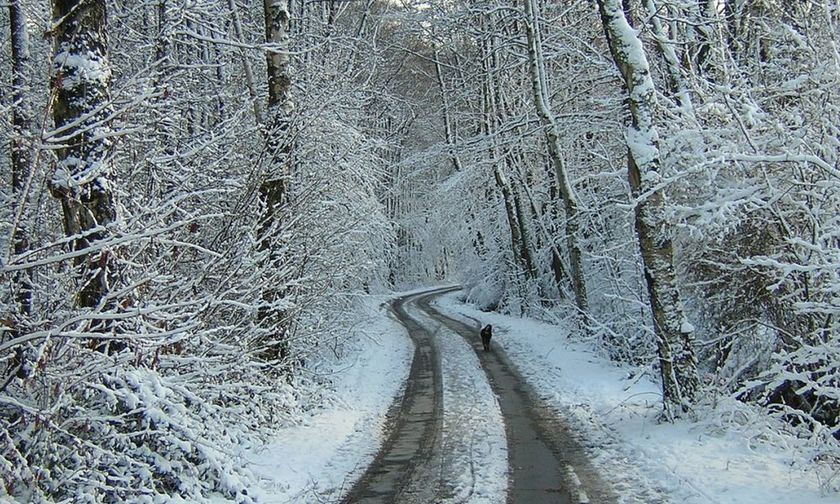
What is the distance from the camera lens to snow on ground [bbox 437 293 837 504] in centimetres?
636

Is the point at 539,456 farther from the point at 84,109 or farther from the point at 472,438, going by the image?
the point at 84,109

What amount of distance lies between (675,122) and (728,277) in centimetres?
242

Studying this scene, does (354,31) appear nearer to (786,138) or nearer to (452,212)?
(452,212)

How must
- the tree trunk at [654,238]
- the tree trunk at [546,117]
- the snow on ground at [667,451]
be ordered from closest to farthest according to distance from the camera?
1. the snow on ground at [667,451]
2. the tree trunk at [654,238]
3. the tree trunk at [546,117]

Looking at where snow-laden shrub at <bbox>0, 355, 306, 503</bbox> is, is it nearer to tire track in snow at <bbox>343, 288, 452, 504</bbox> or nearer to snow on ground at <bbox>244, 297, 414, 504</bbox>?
snow on ground at <bbox>244, 297, 414, 504</bbox>

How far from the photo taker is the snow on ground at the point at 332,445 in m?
6.88

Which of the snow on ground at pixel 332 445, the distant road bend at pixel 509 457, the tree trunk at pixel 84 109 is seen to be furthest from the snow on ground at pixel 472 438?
the tree trunk at pixel 84 109

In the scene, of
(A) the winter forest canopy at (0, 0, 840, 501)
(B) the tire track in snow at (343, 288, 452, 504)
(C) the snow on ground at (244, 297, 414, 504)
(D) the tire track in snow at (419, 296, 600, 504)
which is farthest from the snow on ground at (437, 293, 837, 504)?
(C) the snow on ground at (244, 297, 414, 504)

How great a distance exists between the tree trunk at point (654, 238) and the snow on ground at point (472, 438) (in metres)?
2.57

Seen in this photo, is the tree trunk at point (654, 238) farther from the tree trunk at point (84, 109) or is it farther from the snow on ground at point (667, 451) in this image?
the tree trunk at point (84, 109)

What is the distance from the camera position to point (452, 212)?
2905cm

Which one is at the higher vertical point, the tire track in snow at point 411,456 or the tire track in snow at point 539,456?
the tire track in snow at point 411,456

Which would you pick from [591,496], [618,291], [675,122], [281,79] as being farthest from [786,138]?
[618,291]

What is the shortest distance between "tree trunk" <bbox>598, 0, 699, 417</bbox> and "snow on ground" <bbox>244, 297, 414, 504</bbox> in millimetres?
4253
